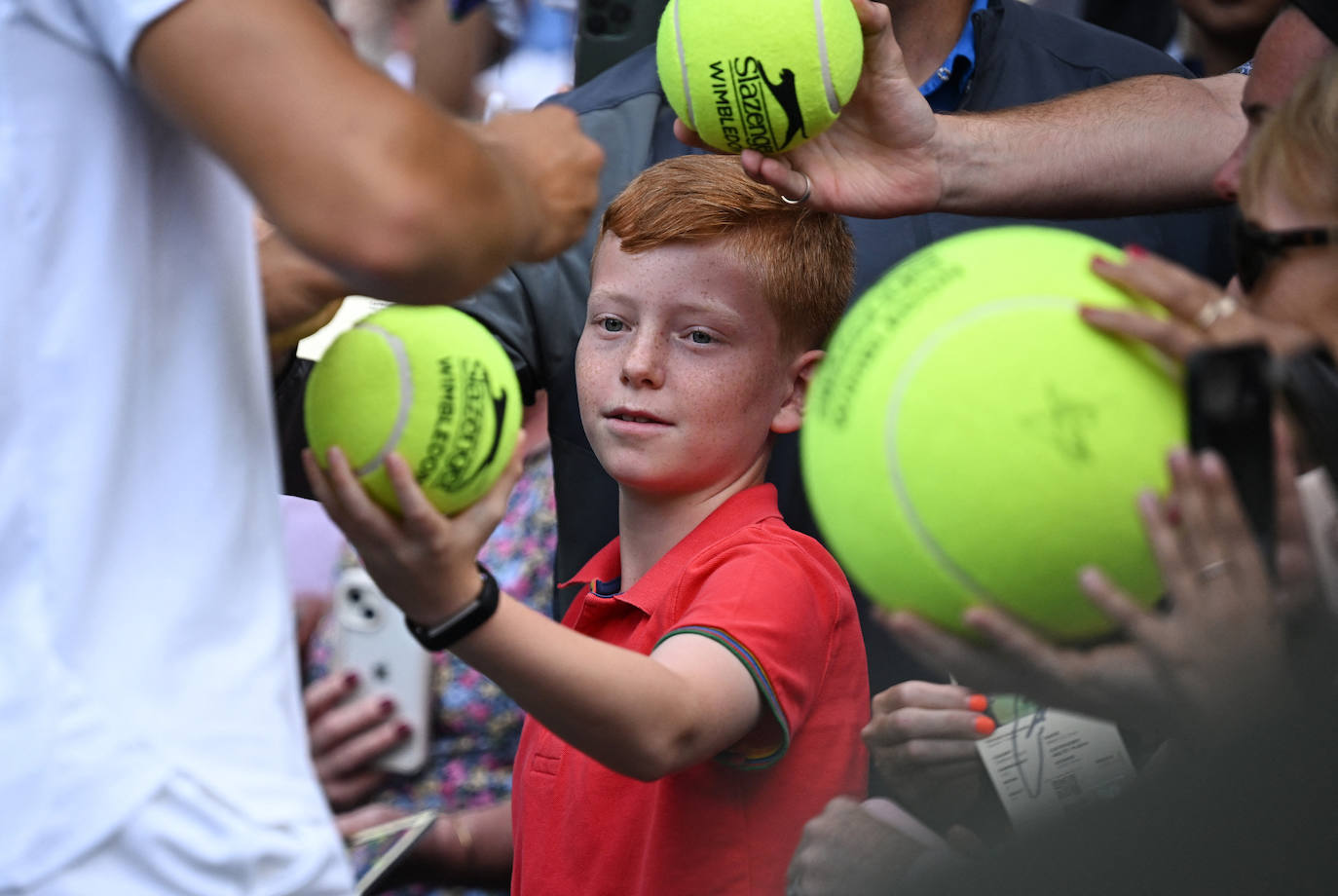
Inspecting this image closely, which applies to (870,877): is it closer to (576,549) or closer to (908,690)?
(908,690)

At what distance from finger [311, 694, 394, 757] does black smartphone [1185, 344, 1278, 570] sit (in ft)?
7.76

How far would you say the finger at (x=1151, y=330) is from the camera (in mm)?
1537

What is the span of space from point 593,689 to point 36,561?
2.50 ft

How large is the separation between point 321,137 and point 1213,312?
1032 mm

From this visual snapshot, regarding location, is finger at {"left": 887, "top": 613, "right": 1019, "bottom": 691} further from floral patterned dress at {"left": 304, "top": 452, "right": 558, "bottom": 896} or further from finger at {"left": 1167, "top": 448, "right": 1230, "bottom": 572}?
floral patterned dress at {"left": 304, "top": 452, "right": 558, "bottom": 896}

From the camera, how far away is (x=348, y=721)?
3393 mm

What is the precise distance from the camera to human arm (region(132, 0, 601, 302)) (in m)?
1.35

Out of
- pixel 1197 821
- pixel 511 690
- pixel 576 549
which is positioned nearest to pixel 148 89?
pixel 511 690

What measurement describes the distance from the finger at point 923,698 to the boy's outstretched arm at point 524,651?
49cm

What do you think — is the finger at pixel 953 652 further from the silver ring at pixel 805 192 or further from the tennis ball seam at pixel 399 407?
the silver ring at pixel 805 192

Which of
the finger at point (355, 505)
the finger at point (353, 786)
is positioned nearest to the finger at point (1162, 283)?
the finger at point (355, 505)

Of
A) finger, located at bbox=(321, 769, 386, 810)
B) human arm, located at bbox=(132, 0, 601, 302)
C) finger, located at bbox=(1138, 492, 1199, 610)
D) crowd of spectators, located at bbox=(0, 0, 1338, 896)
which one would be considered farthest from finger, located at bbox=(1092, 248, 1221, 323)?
finger, located at bbox=(321, 769, 386, 810)

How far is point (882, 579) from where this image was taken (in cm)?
174

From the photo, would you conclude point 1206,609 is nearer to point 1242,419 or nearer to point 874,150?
point 1242,419
